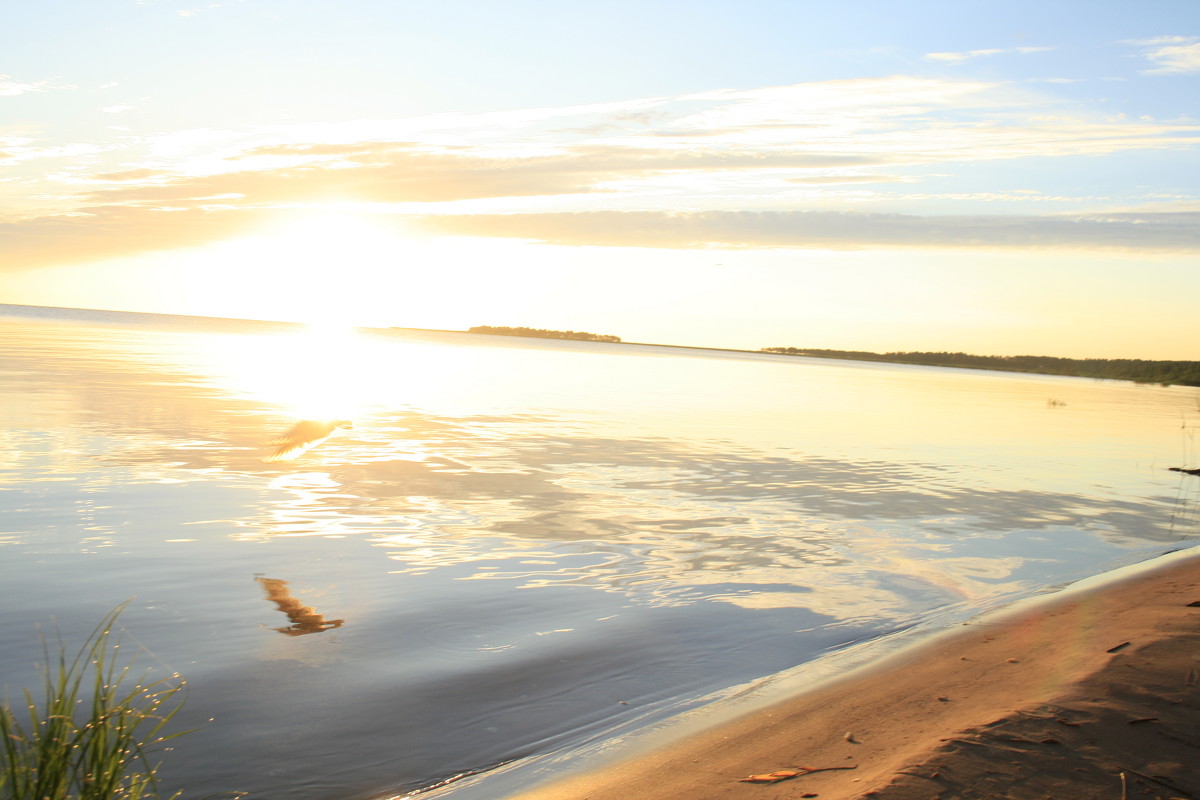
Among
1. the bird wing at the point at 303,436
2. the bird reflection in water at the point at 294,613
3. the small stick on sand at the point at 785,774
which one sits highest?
the bird wing at the point at 303,436

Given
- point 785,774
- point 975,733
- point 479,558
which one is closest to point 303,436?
point 479,558

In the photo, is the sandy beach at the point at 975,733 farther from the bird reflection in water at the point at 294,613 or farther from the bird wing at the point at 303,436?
the bird wing at the point at 303,436

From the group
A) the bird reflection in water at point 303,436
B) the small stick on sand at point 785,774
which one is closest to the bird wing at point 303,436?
the bird reflection in water at point 303,436

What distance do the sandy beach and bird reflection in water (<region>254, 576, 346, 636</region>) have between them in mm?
3090

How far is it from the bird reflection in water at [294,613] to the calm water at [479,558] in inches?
1.3

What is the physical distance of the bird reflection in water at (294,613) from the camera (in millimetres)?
6859

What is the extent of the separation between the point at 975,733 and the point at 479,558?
583cm

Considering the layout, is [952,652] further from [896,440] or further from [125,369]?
[125,369]

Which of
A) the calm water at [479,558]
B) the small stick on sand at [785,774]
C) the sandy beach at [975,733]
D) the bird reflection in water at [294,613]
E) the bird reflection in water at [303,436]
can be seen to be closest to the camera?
the sandy beach at [975,733]

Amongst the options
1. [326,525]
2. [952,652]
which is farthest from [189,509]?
[952,652]

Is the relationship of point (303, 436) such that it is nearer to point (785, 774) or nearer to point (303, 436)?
point (303, 436)

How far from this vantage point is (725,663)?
659 cm

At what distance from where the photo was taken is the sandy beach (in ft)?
12.4

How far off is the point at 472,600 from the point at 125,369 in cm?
2884
